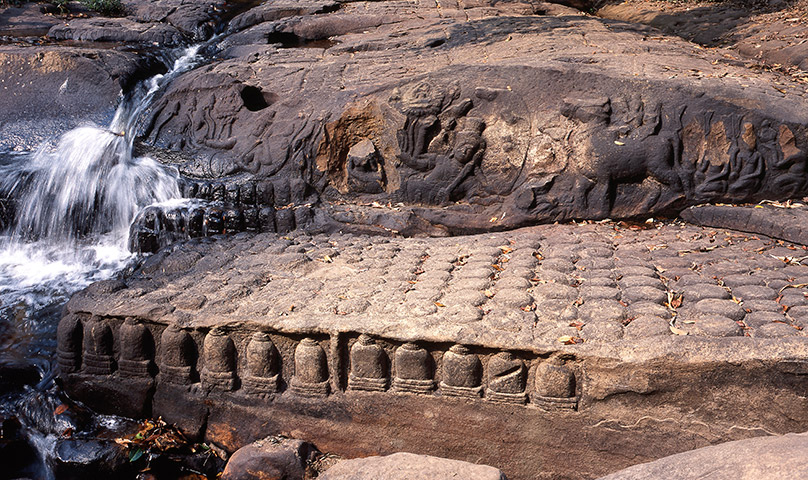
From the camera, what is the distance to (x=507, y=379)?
10.6 feet

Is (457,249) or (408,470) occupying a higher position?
(457,249)

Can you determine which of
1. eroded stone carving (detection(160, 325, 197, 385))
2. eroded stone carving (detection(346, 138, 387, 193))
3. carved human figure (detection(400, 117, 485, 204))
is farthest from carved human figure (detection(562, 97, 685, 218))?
eroded stone carving (detection(160, 325, 197, 385))

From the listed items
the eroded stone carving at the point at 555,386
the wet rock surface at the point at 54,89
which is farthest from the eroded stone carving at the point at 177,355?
the wet rock surface at the point at 54,89

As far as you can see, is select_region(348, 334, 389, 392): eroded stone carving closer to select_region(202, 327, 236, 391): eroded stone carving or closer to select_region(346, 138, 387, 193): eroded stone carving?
select_region(202, 327, 236, 391): eroded stone carving

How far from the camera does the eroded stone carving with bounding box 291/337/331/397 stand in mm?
3488

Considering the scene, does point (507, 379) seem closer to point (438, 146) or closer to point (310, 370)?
point (310, 370)

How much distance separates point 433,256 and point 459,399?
4.11 feet

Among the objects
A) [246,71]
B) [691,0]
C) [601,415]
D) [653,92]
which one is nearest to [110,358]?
[601,415]

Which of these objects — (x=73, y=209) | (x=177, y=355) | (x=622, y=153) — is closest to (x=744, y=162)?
(x=622, y=153)

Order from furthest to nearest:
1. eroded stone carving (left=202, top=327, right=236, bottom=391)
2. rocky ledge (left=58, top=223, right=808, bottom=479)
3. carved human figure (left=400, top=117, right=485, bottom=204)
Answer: carved human figure (left=400, top=117, right=485, bottom=204) < eroded stone carving (left=202, top=327, right=236, bottom=391) < rocky ledge (left=58, top=223, right=808, bottom=479)

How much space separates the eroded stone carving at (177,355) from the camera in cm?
369

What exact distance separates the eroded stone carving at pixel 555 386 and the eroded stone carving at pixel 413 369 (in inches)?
21.9

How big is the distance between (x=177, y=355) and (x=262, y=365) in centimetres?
55

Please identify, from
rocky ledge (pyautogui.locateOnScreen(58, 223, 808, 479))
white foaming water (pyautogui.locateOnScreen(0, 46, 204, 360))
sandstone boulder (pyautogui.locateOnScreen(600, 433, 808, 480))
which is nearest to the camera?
sandstone boulder (pyautogui.locateOnScreen(600, 433, 808, 480))
